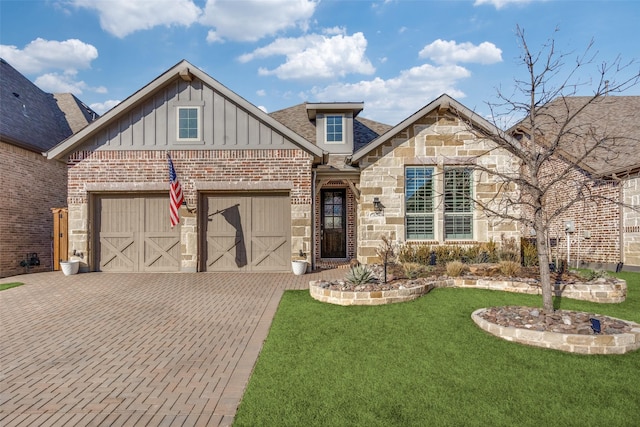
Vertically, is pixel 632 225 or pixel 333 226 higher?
pixel 632 225

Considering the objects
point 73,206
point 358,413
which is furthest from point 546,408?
point 73,206

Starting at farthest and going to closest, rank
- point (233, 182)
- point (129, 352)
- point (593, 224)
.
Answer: point (593, 224), point (233, 182), point (129, 352)

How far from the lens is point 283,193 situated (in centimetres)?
1158

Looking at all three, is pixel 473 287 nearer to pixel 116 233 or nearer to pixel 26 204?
pixel 116 233

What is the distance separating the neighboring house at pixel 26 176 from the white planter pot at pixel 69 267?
264cm

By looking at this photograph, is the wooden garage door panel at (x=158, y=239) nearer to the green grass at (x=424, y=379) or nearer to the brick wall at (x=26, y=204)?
the brick wall at (x=26, y=204)

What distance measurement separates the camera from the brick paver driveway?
136 inches

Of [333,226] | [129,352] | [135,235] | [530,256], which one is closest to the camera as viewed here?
[129,352]

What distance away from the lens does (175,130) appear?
37.3 ft

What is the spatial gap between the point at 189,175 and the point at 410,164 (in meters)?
7.15

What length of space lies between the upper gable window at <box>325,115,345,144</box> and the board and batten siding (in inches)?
138

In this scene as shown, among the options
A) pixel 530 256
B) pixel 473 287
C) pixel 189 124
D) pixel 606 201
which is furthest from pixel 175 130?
pixel 606 201

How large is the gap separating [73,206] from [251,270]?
6.02 meters

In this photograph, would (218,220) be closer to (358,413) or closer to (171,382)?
(171,382)
